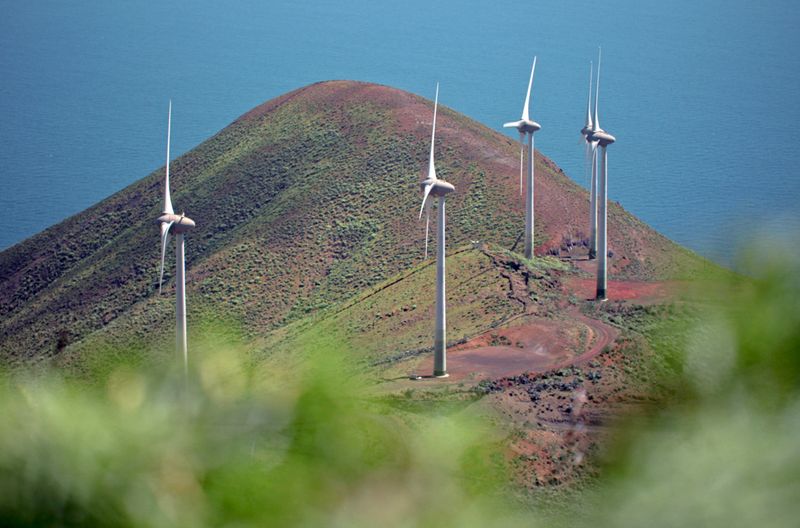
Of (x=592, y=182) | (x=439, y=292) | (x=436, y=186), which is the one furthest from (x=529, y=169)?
(x=439, y=292)

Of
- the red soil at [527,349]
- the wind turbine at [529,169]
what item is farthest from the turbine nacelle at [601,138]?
the red soil at [527,349]

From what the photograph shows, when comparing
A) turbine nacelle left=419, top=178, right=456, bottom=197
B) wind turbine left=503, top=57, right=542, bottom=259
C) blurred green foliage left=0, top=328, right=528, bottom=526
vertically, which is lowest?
blurred green foliage left=0, top=328, right=528, bottom=526

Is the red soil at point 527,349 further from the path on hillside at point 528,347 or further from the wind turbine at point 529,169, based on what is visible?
the wind turbine at point 529,169

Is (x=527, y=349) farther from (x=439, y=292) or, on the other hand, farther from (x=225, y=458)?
(x=225, y=458)

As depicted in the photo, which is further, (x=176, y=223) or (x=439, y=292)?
(x=439, y=292)

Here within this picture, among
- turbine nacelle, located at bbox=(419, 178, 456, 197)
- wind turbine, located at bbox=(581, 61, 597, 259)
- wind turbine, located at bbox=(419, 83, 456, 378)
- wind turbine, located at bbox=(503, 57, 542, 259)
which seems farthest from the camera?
wind turbine, located at bbox=(581, 61, 597, 259)

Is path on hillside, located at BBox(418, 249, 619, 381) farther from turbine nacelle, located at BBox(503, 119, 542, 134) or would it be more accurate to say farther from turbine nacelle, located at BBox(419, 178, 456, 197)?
turbine nacelle, located at BBox(503, 119, 542, 134)

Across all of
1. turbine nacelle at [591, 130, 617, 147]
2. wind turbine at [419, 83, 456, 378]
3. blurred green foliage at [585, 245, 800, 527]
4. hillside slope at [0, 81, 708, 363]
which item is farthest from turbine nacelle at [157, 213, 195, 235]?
blurred green foliage at [585, 245, 800, 527]

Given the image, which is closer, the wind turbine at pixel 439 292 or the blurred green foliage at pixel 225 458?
the blurred green foliage at pixel 225 458
